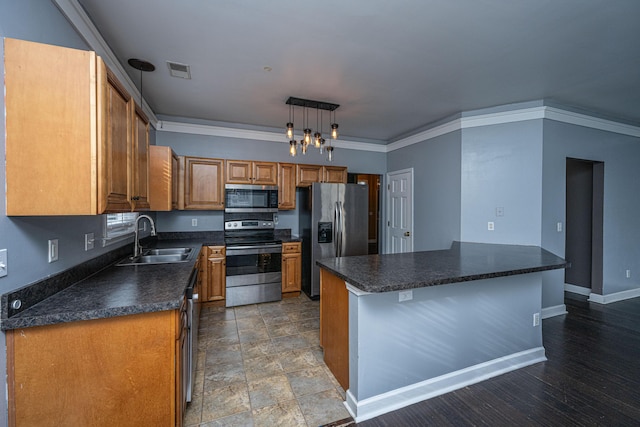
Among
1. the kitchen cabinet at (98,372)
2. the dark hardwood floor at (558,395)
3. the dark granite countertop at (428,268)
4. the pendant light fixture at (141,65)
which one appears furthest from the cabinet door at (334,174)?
the kitchen cabinet at (98,372)

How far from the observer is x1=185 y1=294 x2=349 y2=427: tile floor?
5.99ft

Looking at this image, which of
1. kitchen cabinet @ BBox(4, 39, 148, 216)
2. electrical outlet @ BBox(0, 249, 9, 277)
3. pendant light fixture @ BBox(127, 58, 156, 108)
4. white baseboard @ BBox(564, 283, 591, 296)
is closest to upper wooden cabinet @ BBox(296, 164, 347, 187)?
pendant light fixture @ BBox(127, 58, 156, 108)

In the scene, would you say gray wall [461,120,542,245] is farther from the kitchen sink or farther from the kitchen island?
the kitchen sink

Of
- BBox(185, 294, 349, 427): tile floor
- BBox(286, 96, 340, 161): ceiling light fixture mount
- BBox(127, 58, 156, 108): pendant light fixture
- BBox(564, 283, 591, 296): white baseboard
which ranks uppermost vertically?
BBox(127, 58, 156, 108): pendant light fixture

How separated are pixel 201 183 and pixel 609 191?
18.8 feet

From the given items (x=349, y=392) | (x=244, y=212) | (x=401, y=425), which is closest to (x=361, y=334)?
(x=349, y=392)

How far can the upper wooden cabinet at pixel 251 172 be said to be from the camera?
400 centimetres

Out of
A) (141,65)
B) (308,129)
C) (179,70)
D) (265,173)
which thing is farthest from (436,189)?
(141,65)

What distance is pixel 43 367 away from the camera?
1.25 metres

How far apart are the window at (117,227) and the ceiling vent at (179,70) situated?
1390 mm

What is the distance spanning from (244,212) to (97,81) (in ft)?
9.71

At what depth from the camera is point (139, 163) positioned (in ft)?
6.40

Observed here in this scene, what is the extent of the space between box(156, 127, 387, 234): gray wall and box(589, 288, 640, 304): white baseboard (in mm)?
4072

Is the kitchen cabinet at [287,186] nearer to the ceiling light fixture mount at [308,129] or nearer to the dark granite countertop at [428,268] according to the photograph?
the ceiling light fixture mount at [308,129]
